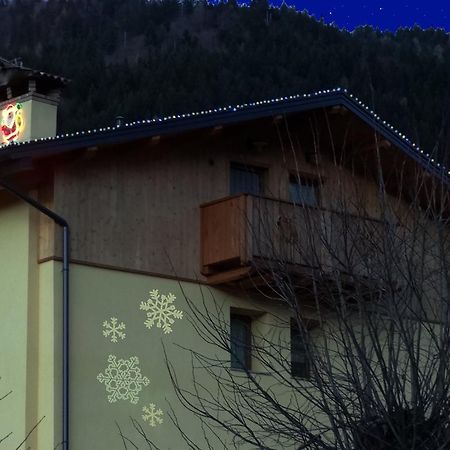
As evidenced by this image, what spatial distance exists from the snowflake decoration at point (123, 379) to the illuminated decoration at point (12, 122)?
15.8 feet

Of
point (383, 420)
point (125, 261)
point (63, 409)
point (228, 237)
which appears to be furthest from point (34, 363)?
point (383, 420)

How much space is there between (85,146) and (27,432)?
4452 mm

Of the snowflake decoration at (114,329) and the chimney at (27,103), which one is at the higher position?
the chimney at (27,103)

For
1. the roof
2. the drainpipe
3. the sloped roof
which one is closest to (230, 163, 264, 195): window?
the roof

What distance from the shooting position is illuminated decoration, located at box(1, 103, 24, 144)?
2189cm

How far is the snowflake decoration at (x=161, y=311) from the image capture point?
20078 mm

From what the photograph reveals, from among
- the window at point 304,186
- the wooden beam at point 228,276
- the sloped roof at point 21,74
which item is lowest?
the wooden beam at point 228,276

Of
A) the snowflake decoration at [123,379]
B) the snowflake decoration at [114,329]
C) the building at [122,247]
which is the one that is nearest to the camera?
the building at [122,247]

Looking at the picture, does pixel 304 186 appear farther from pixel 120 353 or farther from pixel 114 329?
pixel 120 353

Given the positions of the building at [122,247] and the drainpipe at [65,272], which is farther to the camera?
the building at [122,247]

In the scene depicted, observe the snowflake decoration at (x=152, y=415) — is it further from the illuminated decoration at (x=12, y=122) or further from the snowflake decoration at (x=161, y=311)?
the illuminated decoration at (x=12, y=122)

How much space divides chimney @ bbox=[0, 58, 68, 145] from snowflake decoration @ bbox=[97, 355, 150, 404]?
4.55 m

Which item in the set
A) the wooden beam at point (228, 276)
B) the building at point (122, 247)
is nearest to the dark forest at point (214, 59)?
the building at point (122, 247)

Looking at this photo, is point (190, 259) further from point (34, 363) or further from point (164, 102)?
point (164, 102)
